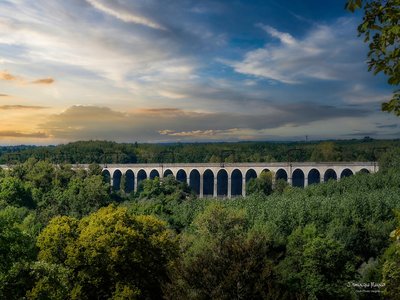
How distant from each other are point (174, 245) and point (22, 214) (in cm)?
4296

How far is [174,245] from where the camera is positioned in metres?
32.1

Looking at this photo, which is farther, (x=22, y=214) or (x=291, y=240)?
(x=22, y=214)

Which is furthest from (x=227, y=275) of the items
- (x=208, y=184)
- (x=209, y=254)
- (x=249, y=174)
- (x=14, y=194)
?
(x=208, y=184)

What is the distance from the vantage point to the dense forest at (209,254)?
20656 mm

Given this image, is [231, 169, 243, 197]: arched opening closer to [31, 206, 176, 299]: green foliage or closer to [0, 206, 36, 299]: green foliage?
[31, 206, 176, 299]: green foliage

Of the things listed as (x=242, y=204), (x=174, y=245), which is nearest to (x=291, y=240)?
(x=174, y=245)

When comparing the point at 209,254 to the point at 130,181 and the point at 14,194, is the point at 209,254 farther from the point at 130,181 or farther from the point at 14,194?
the point at 130,181

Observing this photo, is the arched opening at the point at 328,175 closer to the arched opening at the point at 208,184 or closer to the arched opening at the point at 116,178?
the arched opening at the point at 208,184

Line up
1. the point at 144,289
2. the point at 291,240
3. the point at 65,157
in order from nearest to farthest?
the point at 144,289, the point at 291,240, the point at 65,157

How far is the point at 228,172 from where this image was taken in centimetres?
13912

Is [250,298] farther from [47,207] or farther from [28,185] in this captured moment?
[28,185]

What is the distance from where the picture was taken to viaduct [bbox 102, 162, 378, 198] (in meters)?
126

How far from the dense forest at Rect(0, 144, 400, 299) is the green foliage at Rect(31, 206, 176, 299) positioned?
67 mm

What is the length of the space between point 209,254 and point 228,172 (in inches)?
4625
